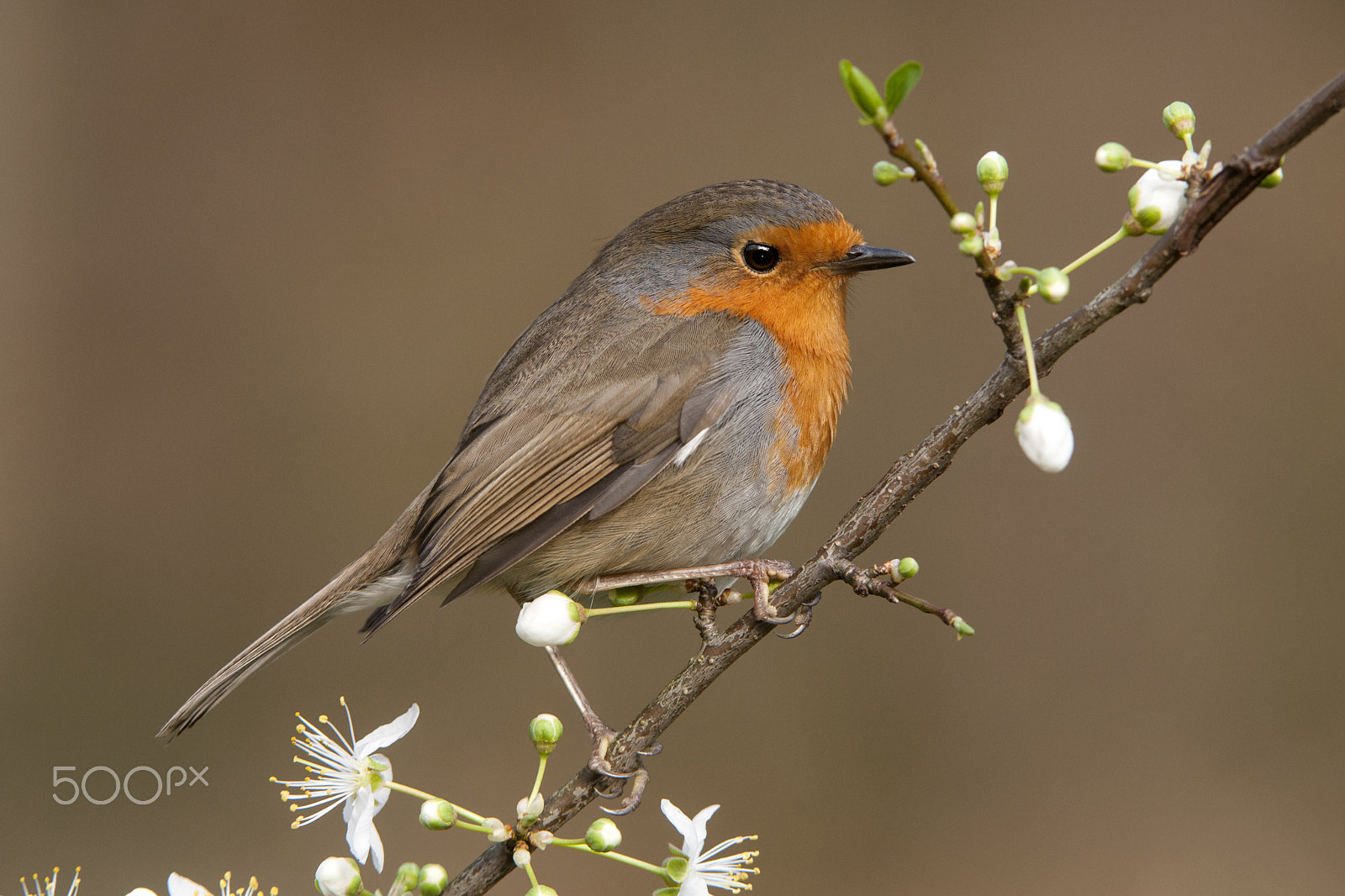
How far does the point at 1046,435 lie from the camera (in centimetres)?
148

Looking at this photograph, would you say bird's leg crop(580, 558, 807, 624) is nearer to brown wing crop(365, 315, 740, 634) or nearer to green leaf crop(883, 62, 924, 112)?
brown wing crop(365, 315, 740, 634)

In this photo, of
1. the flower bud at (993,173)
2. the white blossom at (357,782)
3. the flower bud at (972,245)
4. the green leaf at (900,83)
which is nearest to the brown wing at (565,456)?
the white blossom at (357,782)

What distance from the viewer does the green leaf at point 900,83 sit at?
1.29 meters

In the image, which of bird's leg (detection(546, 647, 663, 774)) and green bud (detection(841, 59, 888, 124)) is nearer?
green bud (detection(841, 59, 888, 124))

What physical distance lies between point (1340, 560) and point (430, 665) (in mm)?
4324

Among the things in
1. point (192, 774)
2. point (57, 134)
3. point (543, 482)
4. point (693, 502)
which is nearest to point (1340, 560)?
point (693, 502)

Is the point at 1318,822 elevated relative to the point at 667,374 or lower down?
lower down

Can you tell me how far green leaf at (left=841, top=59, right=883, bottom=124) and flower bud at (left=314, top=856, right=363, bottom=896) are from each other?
1.35 metres

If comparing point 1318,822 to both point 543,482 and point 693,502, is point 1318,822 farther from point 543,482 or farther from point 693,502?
point 543,482

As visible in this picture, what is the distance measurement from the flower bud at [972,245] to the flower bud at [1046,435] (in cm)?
23

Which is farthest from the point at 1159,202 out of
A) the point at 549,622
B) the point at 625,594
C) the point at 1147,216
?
the point at 625,594

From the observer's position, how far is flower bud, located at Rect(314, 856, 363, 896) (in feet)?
5.57

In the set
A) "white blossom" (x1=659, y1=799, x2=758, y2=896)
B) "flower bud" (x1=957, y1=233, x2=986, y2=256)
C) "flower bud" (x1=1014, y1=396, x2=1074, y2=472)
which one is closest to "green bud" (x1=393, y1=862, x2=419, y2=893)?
"white blossom" (x1=659, y1=799, x2=758, y2=896)

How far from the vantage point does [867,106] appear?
134 centimetres
